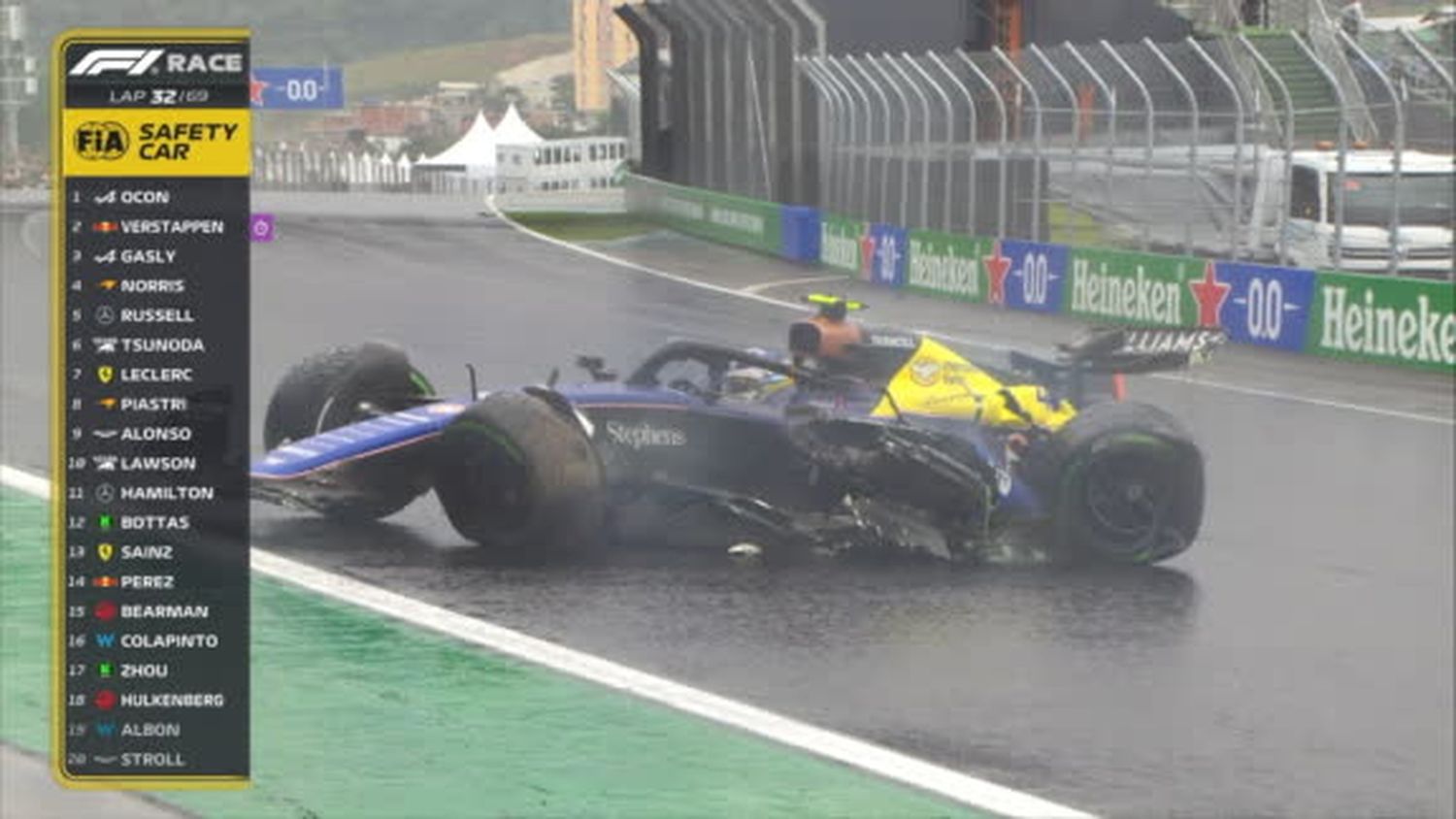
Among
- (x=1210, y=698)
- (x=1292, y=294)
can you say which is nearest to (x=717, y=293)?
(x=1210, y=698)

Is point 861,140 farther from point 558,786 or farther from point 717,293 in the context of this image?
point 558,786

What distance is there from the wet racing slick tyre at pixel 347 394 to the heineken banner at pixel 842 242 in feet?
Result: 2.91

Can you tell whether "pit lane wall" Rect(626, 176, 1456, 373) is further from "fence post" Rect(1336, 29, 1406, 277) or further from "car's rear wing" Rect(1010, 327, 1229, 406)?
"fence post" Rect(1336, 29, 1406, 277)

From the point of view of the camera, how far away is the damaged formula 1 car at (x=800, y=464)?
342 inches

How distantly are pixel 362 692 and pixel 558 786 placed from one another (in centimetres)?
110

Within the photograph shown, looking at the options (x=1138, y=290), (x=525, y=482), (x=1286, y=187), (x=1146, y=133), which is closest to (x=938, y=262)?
(x=525, y=482)

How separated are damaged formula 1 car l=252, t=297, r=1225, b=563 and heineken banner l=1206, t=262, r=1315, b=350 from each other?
1540 centimetres

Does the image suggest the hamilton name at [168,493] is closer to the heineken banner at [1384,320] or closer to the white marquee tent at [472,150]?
the white marquee tent at [472,150]

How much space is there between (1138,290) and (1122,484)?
7.46m

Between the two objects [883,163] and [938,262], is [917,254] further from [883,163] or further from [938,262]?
[883,163]

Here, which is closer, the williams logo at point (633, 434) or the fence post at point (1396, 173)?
the williams logo at point (633, 434)

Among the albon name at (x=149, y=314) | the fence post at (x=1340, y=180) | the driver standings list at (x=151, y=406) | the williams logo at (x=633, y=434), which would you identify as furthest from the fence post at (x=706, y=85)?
the fence post at (x=1340, y=180)

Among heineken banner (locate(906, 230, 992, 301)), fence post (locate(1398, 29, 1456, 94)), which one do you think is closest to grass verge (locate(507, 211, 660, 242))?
heineken banner (locate(906, 230, 992, 301))

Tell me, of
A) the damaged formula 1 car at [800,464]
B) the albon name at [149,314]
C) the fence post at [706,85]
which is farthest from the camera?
the damaged formula 1 car at [800,464]
